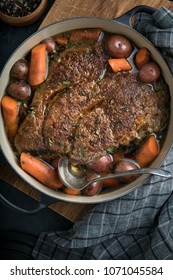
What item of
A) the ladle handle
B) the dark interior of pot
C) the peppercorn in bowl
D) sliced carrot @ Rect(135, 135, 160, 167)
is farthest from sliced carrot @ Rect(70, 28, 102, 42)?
the ladle handle

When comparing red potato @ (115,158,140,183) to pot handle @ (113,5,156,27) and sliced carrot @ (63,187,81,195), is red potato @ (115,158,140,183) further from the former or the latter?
pot handle @ (113,5,156,27)

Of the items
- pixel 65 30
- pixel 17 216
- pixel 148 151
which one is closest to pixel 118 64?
pixel 65 30

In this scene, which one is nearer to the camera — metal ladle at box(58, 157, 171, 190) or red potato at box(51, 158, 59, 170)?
metal ladle at box(58, 157, 171, 190)

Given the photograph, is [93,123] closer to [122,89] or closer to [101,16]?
[122,89]

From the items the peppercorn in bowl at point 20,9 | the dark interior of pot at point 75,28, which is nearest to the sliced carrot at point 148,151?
the dark interior of pot at point 75,28

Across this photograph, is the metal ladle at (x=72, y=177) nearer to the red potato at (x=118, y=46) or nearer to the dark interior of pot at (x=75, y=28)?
the dark interior of pot at (x=75, y=28)

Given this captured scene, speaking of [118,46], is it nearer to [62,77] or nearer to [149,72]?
[149,72]
